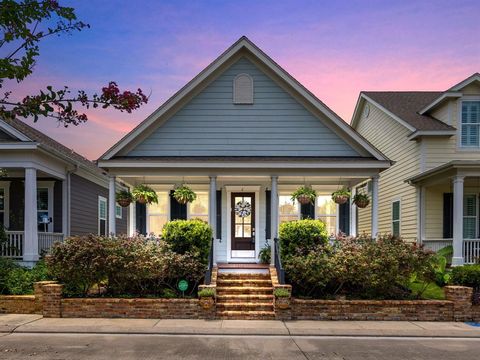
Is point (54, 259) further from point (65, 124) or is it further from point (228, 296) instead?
point (65, 124)

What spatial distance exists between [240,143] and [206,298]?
5.93 m

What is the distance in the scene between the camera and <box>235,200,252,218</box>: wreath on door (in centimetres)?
1581

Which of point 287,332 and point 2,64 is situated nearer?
point 2,64

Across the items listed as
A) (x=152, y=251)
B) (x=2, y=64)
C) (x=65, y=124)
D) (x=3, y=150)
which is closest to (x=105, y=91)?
(x=65, y=124)

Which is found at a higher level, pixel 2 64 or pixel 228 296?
pixel 2 64

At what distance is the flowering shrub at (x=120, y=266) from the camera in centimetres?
1150

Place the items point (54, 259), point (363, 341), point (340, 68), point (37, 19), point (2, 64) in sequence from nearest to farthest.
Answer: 1. point (2, 64)
2. point (37, 19)
3. point (363, 341)
4. point (54, 259)
5. point (340, 68)

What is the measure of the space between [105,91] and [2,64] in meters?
0.88

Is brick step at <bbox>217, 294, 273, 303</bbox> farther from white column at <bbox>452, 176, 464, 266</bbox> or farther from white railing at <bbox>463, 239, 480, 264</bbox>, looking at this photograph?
white railing at <bbox>463, 239, 480, 264</bbox>

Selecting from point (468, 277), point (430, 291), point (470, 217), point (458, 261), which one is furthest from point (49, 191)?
point (470, 217)

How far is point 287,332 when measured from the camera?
9.88 meters

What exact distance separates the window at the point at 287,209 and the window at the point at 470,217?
6.64 meters

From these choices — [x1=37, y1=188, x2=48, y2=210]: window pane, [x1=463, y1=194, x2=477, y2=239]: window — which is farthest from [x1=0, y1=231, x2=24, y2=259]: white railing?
[x1=463, y1=194, x2=477, y2=239]: window

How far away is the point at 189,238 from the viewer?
41.3ft
